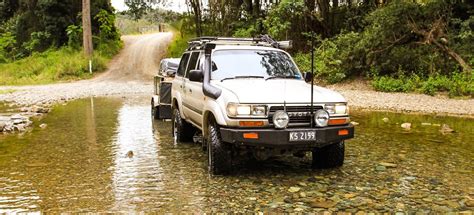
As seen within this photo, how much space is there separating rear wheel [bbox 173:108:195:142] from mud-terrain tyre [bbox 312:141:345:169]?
3.14 metres

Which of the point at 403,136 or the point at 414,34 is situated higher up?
the point at 414,34

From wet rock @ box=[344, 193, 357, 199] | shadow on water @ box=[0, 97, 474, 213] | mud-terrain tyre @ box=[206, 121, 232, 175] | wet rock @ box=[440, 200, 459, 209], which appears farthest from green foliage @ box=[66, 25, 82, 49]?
wet rock @ box=[440, 200, 459, 209]

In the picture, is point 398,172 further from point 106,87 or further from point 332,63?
point 106,87

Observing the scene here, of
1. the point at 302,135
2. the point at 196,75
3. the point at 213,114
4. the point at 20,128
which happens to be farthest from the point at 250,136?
the point at 20,128

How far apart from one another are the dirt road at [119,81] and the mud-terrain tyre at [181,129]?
968 centimetres

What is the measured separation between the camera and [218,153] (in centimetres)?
639

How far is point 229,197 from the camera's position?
5582 mm

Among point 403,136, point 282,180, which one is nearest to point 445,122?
point 403,136

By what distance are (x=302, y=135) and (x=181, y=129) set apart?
151 inches

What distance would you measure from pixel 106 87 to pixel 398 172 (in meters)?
20.1

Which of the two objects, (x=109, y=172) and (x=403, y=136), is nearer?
(x=109, y=172)

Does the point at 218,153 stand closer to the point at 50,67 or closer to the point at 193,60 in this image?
the point at 193,60

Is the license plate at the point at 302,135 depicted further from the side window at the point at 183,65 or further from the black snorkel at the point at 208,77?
the side window at the point at 183,65

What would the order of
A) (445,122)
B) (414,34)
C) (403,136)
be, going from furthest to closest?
(414,34) < (445,122) < (403,136)
